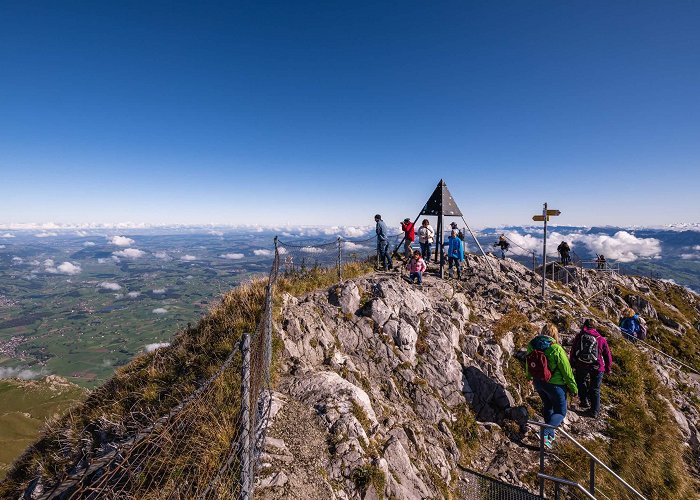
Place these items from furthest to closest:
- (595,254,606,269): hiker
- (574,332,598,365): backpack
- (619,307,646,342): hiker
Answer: (595,254,606,269): hiker → (619,307,646,342): hiker → (574,332,598,365): backpack

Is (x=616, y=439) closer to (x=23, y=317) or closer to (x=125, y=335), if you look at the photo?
(x=125, y=335)

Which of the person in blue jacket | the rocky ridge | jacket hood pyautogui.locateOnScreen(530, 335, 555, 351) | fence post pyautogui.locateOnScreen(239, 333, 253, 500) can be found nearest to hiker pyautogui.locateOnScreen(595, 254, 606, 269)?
the person in blue jacket

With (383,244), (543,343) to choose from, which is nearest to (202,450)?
(543,343)

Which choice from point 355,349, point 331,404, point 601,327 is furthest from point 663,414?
point 331,404

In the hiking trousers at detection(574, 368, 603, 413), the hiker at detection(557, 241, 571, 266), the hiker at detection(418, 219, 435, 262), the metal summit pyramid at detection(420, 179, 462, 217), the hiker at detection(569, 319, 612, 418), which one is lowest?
the hiking trousers at detection(574, 368, 603, 413)

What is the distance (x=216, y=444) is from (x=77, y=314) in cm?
24500

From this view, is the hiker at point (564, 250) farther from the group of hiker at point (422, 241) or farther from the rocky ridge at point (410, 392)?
the group of hiker at point (422, 241)

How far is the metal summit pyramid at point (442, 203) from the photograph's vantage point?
52.1 feet

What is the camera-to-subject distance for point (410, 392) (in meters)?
9.50

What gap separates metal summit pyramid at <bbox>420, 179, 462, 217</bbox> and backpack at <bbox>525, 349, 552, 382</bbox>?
30.2 feet

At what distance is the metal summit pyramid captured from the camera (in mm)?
15891

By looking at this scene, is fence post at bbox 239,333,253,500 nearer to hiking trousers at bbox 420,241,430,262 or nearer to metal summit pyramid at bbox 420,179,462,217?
hiking trousers at bbox 420,241,430,262

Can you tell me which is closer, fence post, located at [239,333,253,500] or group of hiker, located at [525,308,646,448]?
fence post, located at [239,333,253,500]

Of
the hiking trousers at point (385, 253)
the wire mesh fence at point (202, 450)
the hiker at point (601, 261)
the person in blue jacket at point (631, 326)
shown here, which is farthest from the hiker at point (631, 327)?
the hiker at point (601, 261)
